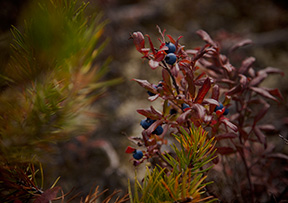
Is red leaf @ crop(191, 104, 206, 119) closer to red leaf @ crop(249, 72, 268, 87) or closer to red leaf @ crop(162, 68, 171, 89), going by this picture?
red leaf @ crop(162, 68, 171, 89)

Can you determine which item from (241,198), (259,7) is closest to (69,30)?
(241,198)

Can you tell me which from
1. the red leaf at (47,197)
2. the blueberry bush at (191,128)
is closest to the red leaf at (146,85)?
the blueberry bush at (191,128)

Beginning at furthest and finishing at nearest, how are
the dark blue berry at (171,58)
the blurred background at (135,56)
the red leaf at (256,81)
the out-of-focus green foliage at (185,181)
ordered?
the blurred background at (135,56)
the red leaf at (256,81)
the dark blue berry at (171,58)
the out-of-focus green foliage at (185,181)

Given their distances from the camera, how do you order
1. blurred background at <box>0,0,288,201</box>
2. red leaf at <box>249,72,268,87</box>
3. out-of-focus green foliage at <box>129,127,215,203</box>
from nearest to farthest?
out-of-focus green foliage at <box>129,127,215,203</box>
red leaf at <box>249,72,268,87</box>
blurred background at <box>0,0,288,201</box>

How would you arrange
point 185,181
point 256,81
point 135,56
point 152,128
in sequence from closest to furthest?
1. point 185,181
2. point 152,128
3. point 256,81
4. point 135,56

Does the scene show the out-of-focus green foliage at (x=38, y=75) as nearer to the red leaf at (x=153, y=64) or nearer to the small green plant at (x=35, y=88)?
the small green plant at (x=35, y=88)

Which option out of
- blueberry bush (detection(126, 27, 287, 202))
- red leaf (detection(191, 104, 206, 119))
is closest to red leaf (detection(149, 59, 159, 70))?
blueberry bush (detection(126, 27, 287, 202))

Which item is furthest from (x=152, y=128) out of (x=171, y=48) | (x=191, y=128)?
(x=171, y=48)

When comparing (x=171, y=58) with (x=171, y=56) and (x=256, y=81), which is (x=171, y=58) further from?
(x=256, y=81)

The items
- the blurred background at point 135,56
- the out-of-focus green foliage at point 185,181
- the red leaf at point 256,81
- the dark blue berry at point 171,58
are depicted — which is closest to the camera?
the out-of-focus green foliage at point 185,181
